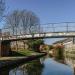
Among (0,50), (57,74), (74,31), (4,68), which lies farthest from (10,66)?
(0,50)

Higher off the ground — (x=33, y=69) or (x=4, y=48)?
(x=4, y=48)

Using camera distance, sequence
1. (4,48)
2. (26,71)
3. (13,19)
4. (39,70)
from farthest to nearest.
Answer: (13,19) < (4,48) < (39,70) < (26,71)

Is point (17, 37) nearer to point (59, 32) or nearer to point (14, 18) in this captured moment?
point (59, 32)

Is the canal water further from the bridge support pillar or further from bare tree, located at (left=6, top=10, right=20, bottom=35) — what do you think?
bare tree, located at (left=6, top=10, right=20, bottom=35)

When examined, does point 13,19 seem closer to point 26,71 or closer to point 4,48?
point 4,48

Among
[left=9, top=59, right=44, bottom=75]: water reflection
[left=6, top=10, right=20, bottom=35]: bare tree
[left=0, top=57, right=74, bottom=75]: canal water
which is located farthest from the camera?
[left=6, top=10, right=20, bottom=35]: bare tree

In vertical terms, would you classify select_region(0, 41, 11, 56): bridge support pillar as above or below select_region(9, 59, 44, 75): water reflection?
above

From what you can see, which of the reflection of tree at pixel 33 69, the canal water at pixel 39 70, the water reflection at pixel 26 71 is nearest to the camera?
the water reflection at pixel 26 71

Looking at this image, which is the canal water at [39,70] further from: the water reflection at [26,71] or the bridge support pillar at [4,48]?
the bridge support pillar at [4,48]

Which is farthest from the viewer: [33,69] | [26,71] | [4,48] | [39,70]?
[4,48]

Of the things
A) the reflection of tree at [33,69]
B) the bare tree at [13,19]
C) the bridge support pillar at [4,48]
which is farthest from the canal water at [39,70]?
the bare tree at [13,19]

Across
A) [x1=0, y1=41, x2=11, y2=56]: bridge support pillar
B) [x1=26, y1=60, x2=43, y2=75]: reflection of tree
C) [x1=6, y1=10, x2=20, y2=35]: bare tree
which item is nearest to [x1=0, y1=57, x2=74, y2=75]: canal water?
[x1=26, y1=60, x2=43, y2=75]: reflection of tree

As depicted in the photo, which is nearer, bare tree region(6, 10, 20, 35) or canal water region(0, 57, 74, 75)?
canal water region(0, 57, 74, 75)

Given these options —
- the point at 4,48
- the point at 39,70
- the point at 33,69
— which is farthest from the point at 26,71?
the point at 4,48
